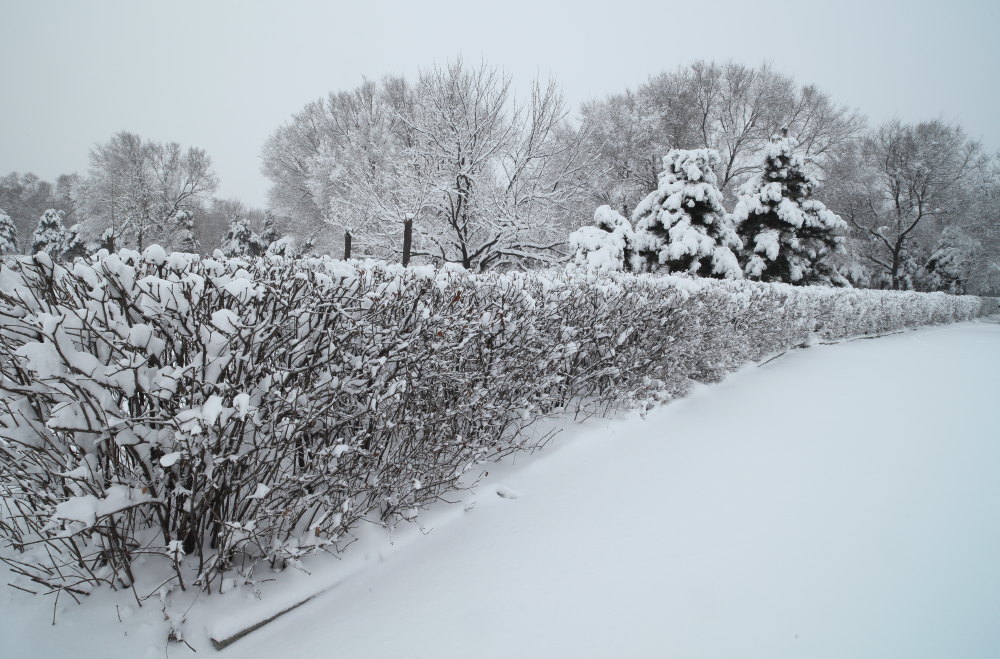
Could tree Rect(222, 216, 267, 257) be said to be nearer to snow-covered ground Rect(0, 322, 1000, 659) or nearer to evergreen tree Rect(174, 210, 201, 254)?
evergreen tree Rect(174, 210, 201, 254)

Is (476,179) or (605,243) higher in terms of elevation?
(476,179)

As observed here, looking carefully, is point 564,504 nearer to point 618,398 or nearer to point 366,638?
point 366,638

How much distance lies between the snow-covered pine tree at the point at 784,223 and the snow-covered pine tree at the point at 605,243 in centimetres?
839

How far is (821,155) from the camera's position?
25.1m

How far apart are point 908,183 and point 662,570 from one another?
36.7 metres

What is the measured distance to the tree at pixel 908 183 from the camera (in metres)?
26.5

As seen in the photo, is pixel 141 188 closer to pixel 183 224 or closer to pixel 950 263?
pixel 183 224

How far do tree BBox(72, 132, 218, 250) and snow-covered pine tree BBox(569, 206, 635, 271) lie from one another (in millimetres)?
28625

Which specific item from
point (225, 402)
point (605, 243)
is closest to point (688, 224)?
point (605, 243)

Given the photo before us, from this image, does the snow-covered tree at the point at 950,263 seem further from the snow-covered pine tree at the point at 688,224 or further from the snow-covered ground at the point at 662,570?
the snow-covered ground at the point at 662,570

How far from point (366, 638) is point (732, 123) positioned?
2998 centimetres

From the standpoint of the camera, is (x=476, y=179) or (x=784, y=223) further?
(x=784, y=223)

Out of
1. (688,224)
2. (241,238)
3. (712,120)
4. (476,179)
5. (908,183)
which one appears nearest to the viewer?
(476,179)

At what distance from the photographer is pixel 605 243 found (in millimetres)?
12734
